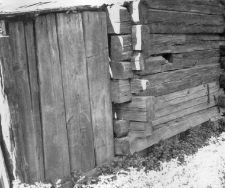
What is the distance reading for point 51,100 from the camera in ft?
12.7

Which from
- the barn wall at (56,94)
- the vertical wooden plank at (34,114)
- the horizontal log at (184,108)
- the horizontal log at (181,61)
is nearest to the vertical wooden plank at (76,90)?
the barn wall at (56,94)

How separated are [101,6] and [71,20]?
0.47m

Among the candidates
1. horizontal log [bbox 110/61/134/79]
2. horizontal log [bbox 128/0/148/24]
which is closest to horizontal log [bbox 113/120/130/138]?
horizontal log [bbox 110/61/134/79]

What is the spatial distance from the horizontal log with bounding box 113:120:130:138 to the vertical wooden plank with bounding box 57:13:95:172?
40cm

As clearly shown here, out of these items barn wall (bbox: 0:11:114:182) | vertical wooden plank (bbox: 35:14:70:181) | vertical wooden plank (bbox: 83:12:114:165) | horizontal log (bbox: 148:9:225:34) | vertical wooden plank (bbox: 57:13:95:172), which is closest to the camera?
barn wall (bbox: 0:11:114:182)

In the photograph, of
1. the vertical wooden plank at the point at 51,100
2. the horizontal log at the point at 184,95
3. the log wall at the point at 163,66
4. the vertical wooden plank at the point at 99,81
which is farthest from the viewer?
the horizontal log at the point at 184,95

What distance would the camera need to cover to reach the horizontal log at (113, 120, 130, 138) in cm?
461

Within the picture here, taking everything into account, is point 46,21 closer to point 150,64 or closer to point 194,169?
point 150,64

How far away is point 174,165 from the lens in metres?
5.01

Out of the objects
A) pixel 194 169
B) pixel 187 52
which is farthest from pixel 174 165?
pixel 187 52

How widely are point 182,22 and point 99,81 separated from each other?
1.94 meters

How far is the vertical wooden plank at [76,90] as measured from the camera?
3.97 metres

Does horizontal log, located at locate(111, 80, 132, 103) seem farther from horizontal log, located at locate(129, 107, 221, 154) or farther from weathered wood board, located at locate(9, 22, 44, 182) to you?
weathered wood board, located at locate(9, 22, 44, 182)

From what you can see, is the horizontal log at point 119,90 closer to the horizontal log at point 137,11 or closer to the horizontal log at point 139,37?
the horizontal log at point 139,37
